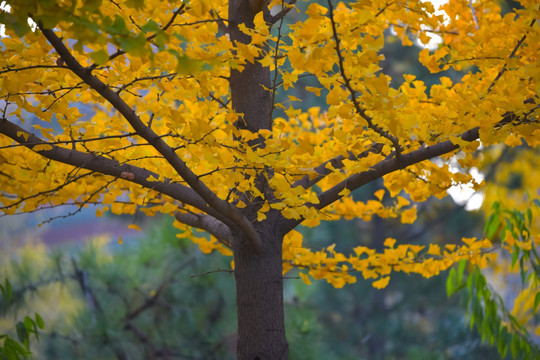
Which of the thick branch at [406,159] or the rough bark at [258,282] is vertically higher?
the thick branch at [406,159]

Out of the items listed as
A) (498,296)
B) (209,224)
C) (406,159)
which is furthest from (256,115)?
(498,296)

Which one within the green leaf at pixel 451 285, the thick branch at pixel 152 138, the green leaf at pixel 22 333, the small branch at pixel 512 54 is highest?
the small branch at pixel 512 54

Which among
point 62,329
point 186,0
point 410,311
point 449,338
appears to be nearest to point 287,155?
point 186,0

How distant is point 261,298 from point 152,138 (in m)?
0.71

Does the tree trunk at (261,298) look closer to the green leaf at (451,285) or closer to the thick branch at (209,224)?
the thick branch at (209,224)

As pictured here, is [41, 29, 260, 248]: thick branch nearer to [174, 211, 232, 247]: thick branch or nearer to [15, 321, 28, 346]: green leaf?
[174, 211, 232, 247]: thick branch

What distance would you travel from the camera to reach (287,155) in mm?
1341

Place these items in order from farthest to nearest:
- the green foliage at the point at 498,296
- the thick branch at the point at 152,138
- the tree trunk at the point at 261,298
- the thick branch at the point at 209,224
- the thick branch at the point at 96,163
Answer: the green foliage at the point at 498,296
the thick branch at the point at 209,224
the tree trunk at the point at 261,298
the thick branch at the point at 96,163
the thick branch at the point at 152,138

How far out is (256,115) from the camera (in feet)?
6.10

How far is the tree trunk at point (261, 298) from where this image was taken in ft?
5.83

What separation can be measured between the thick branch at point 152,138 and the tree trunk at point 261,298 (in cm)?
7

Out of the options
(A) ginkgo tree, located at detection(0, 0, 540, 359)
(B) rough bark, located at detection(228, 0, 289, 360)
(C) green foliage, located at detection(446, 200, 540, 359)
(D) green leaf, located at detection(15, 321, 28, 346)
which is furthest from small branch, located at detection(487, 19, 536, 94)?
(D) green leaf, located at detection(15, 321, 28, 346)

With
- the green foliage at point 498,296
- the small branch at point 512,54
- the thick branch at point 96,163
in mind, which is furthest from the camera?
the green foliage at point 498,296

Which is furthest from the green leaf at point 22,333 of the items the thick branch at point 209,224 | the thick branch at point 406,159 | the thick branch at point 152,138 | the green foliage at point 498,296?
the green foliage at point 498,296
